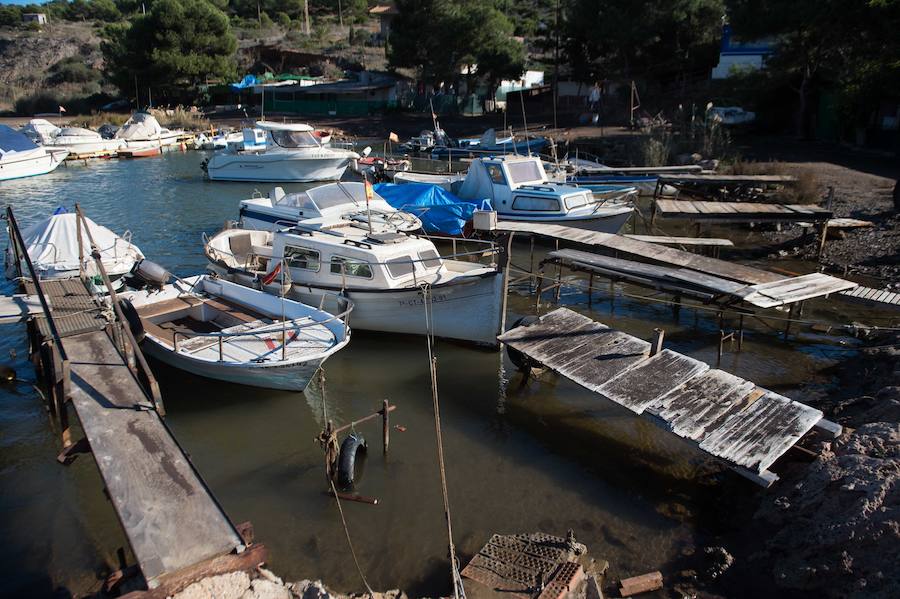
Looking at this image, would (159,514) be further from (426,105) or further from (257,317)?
(426,105)

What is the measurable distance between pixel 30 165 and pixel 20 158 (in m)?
Result: 0.77

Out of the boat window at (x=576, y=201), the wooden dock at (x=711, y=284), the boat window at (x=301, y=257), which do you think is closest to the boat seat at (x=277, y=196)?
the boat window at (x=301, y=257)

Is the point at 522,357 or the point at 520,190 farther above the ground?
the point at 520,190

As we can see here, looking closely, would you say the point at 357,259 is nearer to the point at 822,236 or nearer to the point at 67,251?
the point at 67,251

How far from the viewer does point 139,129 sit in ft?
163

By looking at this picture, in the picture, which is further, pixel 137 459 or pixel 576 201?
pixel 576 201

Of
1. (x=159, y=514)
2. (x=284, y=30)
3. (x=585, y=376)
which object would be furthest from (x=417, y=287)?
(x=284, y=30)

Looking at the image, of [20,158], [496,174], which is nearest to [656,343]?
[496,174]

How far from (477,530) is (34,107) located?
7601cm

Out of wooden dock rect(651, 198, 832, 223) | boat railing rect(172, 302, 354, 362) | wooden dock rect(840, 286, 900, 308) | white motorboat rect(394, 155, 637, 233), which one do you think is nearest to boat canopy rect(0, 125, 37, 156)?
white motorboat rect(394, 155, 637, 233)

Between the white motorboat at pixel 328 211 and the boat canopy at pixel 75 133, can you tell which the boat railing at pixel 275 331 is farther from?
the boat canopy at pixel 75 133

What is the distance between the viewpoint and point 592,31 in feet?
153

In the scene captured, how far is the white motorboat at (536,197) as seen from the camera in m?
21.6

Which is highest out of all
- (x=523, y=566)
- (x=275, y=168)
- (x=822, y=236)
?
(x=275, y=168)
